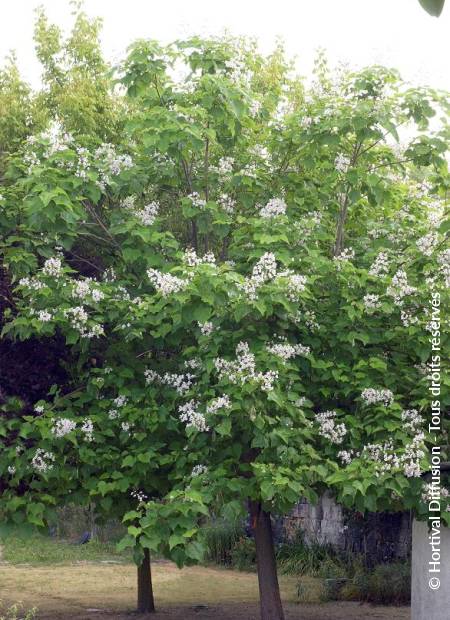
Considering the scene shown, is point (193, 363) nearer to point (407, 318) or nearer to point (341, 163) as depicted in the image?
point (407, 318)

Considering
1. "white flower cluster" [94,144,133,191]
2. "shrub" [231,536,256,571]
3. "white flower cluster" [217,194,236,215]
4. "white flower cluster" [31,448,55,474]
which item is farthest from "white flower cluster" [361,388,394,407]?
"shrub" [231,536,256,571]

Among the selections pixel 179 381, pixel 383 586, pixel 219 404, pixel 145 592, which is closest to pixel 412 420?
pixel 219 404

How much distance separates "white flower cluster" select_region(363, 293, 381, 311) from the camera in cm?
922

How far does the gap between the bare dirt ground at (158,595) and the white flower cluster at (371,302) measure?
5.68 metres

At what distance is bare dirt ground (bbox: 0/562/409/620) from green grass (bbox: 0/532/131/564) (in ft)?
2.45

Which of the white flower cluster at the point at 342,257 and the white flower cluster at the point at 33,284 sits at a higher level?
the white flower cluster at the point at 342,257

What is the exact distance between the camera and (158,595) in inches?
625

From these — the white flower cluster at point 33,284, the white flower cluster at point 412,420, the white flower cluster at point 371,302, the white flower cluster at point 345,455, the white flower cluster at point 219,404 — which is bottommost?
the white flower cluster at point 345,455

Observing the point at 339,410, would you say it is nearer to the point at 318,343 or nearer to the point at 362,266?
the point at 318,343

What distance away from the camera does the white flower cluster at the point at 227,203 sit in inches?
411

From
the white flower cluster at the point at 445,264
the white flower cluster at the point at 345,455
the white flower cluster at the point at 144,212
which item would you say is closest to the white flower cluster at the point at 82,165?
the white flower cluster at the point at 144,212

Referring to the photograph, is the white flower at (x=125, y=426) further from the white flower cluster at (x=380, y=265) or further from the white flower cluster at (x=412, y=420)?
the white flower cluster at (x=380, y=265)

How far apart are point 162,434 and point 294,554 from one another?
333 inches

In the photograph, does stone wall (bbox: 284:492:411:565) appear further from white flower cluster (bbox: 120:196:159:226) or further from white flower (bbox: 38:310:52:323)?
white flower (bbox: 38:310:52:323)
